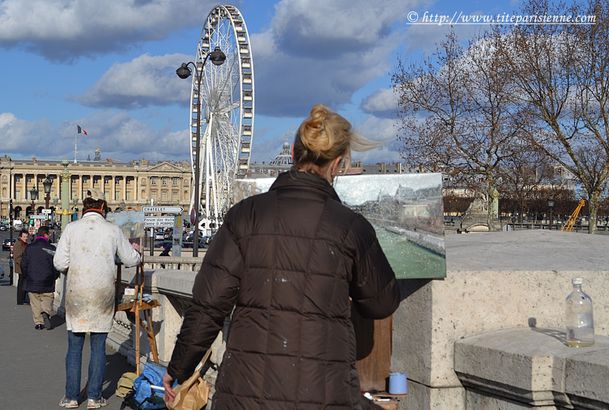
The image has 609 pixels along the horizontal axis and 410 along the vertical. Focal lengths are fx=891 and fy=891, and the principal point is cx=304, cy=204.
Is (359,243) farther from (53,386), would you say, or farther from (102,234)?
(53,386)

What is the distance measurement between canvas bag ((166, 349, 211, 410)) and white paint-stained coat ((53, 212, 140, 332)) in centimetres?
337

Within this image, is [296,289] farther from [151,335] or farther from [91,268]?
[151,335]

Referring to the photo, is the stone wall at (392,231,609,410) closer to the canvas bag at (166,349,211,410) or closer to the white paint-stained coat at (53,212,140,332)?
the canvas bag at (166,349,211,410)

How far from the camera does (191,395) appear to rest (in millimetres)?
3480

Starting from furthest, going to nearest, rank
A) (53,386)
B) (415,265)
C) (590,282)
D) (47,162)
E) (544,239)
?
(47,162) → (53,386) → (544,239) → (590,282) → (415,265)

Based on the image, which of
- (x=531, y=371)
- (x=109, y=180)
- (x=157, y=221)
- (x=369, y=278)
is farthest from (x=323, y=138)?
(x=109, y=180)

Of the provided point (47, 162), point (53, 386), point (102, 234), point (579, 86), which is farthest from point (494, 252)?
point (47, 162)

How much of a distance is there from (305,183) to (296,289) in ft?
1.18

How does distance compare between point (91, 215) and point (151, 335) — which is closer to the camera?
point (91, 215)

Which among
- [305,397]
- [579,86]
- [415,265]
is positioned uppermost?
[579,86]

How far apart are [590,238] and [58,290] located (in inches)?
512

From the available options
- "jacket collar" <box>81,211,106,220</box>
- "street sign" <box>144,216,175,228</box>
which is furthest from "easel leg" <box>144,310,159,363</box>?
"street sign" <box>144,216,175,228</box>

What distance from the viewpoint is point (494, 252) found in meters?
5.05

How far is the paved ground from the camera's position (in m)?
7.45
